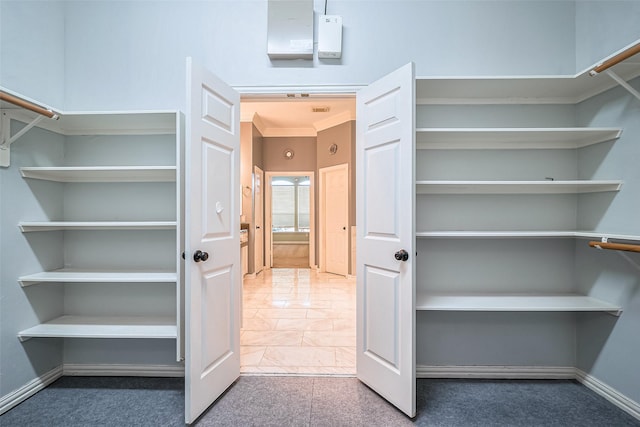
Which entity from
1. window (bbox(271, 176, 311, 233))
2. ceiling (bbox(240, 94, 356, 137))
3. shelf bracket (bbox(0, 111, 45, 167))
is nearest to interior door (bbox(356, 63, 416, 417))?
shelf bracket (bbox(0, 111, 45, 167))

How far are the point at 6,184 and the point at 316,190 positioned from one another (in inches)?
191

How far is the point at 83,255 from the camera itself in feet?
7.18

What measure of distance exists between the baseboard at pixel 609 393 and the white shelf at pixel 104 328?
2.77 meters

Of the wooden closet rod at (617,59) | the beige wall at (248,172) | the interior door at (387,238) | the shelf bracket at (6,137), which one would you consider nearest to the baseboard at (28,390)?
the shelf bracket at (6,137)

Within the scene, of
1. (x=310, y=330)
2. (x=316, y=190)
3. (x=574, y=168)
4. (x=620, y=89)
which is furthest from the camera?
(x=316, y=190)

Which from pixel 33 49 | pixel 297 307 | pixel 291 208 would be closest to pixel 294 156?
pixel 297 307

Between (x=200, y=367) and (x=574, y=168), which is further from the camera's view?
(x=574, y=168)

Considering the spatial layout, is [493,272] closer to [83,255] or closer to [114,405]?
[114,405]

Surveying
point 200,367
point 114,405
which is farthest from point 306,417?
point 114,405

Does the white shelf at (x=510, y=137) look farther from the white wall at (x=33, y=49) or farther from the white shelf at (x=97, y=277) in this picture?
the white wall at (x=33, y=49)

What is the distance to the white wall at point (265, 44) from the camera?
2.13 meters

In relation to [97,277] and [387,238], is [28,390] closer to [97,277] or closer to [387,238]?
[97,277]

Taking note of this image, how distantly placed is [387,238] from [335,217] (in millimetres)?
4036

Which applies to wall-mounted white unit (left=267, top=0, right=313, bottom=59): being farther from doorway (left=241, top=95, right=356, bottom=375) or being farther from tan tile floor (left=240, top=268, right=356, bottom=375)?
tan tile floor (left=240, top=268, right=356, bottom=375)
